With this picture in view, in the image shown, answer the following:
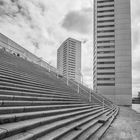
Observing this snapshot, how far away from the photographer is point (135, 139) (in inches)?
197

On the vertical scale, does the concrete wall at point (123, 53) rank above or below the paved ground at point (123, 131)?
above

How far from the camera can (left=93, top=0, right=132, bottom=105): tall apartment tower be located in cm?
4512

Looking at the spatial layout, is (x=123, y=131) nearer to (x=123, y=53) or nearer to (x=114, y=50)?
(x=123, y=53)

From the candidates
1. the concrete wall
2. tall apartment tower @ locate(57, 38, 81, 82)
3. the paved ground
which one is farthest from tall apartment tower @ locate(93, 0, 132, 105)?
tall apartment tower @ locate(57, 38, 81, 82)

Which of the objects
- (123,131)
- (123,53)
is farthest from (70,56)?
(123,131)

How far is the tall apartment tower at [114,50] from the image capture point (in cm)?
4512

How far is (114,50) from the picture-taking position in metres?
47.5

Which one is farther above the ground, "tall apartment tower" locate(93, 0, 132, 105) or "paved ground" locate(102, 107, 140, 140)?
"tall apartment tower" locate(93, 0, 132, 105)

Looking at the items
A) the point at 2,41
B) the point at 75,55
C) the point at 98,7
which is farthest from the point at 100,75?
the point at 75,55

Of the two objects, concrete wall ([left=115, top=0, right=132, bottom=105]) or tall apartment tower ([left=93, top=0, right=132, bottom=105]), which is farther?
tall apartment tower ([left=93, top=0, right=132, bottom=105])

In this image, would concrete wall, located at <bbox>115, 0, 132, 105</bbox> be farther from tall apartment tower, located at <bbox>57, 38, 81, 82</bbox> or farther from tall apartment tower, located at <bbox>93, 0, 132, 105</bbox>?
tall apartment tower, located at <bbox>57, 38, 81, 82</bbox>

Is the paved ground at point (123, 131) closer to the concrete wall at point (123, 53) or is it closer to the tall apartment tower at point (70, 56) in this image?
the concrete wall at point (123, 53)

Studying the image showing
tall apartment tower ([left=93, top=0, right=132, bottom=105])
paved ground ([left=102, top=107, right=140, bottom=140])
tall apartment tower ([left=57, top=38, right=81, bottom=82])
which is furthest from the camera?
tall apartment tower ([left=57, top=38, right=81, bottom=82])

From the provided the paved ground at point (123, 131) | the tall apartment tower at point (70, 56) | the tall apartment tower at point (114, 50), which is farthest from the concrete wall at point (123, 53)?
the tall apartment tower at point (70, 56)
